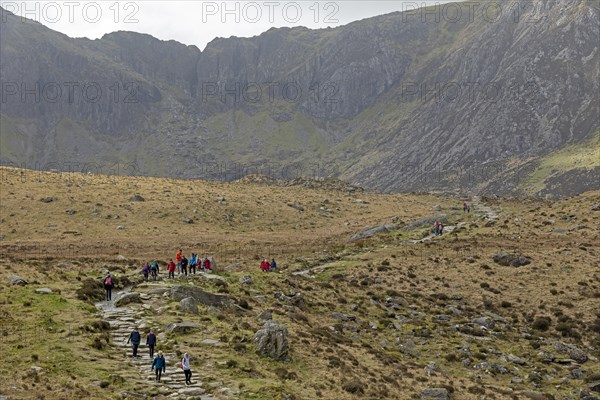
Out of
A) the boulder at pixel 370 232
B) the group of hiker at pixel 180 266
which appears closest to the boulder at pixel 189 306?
the group of hiker at pixel 180 266

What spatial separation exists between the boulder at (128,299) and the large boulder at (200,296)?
2274 mm

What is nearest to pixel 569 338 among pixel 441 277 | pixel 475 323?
pixel 475 323

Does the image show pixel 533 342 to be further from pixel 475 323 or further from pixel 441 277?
pixel 441 277

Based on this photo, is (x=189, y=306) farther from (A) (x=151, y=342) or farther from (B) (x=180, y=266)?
(B) (x=180, y=266)

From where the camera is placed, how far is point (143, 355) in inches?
1072

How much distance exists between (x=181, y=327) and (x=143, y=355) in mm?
3301

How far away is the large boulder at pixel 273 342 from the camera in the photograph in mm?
28594

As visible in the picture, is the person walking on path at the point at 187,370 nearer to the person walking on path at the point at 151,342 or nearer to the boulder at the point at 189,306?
the person walking on path at the point at 151,342

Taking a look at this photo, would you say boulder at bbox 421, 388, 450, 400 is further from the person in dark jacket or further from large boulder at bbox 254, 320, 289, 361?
the person in dark jacket

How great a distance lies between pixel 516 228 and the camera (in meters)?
71.4

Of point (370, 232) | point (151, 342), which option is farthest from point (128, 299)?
point (370, 232)

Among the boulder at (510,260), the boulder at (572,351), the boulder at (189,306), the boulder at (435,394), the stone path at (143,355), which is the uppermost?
the boulder at (189,306)

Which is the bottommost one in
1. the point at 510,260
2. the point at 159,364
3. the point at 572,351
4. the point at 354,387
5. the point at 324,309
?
the point at 572,351

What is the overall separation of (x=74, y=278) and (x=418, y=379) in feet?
93.1
